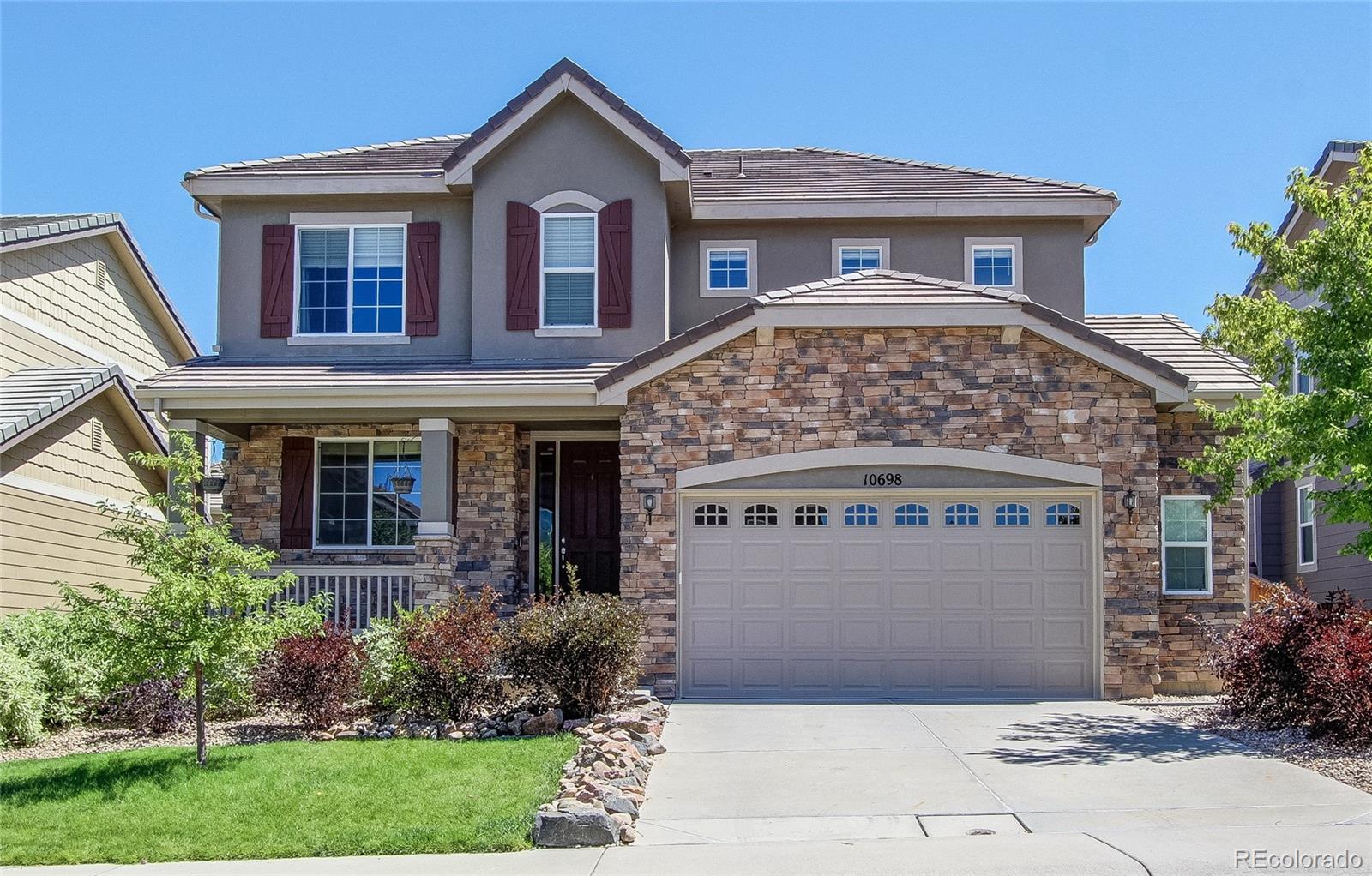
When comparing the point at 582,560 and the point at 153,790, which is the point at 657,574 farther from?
the point at 153,790

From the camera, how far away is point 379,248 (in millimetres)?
17172

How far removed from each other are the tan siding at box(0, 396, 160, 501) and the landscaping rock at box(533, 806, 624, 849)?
1053 cm

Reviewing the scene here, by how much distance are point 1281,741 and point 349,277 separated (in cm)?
1214

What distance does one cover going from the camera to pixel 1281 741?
11.6m

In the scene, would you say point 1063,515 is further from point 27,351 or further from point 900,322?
point 27,351

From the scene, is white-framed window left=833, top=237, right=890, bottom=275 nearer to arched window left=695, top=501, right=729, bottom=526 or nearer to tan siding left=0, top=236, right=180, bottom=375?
arched window left=695, top=501, right=729, bottom=526

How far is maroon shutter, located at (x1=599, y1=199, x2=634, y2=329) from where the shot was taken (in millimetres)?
16562

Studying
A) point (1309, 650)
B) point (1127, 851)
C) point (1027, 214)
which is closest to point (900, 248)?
point (1027, 214)

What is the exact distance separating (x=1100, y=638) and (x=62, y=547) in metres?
13.2

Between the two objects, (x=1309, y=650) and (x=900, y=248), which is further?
(x=900, y=248)

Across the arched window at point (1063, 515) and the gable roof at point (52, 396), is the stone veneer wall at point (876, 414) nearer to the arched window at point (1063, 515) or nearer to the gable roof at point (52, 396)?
the arched window at point (1063, 515)

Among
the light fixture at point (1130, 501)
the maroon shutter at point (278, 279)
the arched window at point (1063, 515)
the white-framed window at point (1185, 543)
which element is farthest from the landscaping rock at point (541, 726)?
the white-framed window at point (1185, 543)

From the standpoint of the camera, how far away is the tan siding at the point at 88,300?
63.2 feet

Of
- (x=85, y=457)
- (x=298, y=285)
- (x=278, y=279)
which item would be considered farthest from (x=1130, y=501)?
(x=85, y=457)
